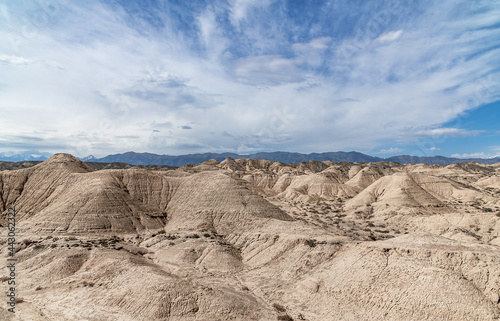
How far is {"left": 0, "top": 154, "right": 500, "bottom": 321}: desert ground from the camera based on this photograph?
20.0 metres

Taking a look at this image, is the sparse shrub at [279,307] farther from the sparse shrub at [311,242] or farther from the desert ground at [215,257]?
the sparse shrub at [311,242]

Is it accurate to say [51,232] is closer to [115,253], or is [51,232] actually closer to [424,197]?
[115,253]

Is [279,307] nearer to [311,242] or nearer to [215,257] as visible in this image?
[311,242]

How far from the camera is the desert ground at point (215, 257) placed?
65.5 ft

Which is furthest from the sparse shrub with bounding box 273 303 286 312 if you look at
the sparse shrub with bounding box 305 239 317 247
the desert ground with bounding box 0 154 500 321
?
the sparse shrub with bounding box 305 239 317 247

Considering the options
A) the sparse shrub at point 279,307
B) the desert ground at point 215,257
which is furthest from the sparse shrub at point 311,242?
the sparse shrub at point 279,307

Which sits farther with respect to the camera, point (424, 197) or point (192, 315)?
point (424, 197)

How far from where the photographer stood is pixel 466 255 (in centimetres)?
2066

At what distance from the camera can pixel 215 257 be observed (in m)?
31.0

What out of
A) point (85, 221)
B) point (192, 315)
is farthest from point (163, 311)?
point (85, 221)

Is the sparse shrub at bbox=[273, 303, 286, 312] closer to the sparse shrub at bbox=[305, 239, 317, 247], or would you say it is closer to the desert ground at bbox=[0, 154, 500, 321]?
the desert ground at bbox=[0, 154, 500, 321]

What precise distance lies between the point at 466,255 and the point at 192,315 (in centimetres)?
2079

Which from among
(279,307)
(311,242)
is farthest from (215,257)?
(279,307)

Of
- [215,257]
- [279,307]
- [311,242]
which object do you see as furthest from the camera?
[215,257]
